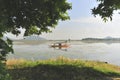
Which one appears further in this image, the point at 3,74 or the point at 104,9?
the point at 104,9

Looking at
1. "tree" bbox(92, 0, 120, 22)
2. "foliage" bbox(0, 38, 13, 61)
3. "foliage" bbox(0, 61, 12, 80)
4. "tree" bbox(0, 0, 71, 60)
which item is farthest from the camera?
"tree" bbox(92, 0, 120, 22)

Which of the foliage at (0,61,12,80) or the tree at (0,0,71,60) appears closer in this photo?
the foliage at (0,61,12,80)

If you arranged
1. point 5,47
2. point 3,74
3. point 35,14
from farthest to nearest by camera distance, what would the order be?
point 35,14, point 5,47, point 3,74

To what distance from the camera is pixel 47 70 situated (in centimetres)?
1936

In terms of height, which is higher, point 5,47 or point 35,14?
Answer: point 35,14

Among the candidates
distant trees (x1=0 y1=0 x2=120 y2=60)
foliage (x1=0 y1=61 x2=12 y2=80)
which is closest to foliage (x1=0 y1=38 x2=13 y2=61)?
foliage (x1=0 y1=61 x2=12 y2=80)

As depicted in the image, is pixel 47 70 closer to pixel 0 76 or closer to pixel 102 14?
pixel 102 14

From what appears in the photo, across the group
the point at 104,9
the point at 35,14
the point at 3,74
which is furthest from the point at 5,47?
the point at 104,9

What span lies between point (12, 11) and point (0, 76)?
1198 centimetres

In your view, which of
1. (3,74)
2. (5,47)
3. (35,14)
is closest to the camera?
(3,74)

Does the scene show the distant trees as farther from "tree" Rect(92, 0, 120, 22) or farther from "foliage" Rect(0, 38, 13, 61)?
"foliage" Rect(0, 38, 13, 61)

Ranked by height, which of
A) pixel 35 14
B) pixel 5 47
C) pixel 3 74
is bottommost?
pixel 3 74

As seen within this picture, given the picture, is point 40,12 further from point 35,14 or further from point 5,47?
point 5,47

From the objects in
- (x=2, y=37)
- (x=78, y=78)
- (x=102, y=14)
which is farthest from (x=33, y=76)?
(x=2, y=37)
